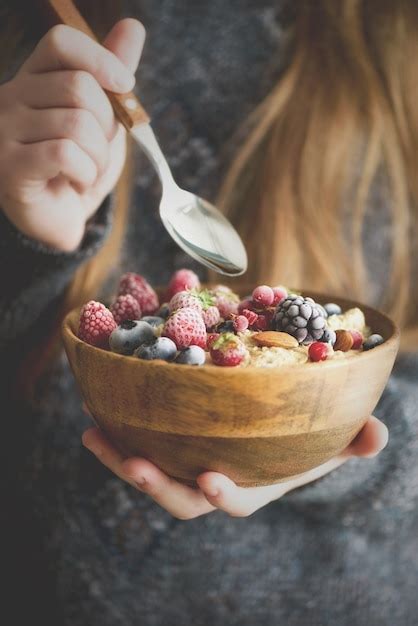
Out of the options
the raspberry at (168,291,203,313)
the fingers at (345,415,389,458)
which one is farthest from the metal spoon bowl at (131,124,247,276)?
the fingers at (345,415,389,458)

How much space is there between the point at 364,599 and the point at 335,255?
51cm

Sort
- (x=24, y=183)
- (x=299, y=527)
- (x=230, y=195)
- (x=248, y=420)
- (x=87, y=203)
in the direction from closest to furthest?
(x=248, y=420), (x=24, y=183), (x=87, y=203), (x=299, y=527), (x=230, y=195)

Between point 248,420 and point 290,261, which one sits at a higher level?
point 248,420

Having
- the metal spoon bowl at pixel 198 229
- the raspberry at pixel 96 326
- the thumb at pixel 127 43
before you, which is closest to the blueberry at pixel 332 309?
the metal spoon bowl at pixel 198 229

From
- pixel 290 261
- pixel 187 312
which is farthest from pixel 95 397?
pixel 290 261

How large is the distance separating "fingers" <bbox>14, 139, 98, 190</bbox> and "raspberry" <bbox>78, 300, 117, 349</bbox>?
0.16m

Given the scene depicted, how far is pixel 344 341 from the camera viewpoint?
56 centimetres

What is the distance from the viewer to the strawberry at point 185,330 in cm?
53

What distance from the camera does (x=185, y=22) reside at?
1.07 metres

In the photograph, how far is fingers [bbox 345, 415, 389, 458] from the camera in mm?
603

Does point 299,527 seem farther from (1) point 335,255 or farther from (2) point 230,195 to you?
(2) point 230,195

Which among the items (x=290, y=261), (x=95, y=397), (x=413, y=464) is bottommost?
(x=413, y=464)

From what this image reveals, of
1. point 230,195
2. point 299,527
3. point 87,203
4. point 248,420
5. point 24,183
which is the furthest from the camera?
point 230,195

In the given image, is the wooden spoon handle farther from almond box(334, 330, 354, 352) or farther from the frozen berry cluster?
almond box(334, 330, 354, 352)
